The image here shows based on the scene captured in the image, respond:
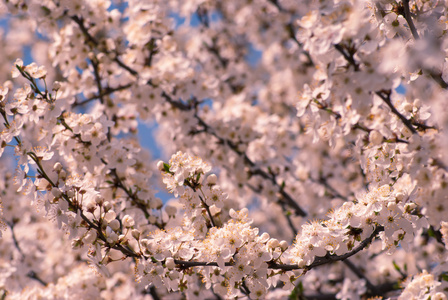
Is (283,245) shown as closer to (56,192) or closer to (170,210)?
(170,210)

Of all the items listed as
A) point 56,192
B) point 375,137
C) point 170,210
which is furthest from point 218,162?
point 375,137

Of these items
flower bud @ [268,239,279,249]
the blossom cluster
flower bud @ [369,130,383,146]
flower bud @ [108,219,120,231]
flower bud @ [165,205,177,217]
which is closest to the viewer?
the blossom cluster

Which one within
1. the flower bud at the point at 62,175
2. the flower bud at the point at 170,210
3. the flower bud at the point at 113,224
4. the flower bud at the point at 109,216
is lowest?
the flower bud at the point at 113,224

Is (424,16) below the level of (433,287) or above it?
above

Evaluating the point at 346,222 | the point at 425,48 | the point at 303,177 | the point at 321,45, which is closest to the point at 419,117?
the point at 346,222

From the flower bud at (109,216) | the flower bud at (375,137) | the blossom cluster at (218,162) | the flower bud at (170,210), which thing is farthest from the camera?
the flower bud at (170,210)

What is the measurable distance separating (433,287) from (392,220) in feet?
2.73

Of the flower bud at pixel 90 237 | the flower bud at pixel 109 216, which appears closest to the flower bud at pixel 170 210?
the flower bud at pixel 109 216

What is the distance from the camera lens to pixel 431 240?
451 cm

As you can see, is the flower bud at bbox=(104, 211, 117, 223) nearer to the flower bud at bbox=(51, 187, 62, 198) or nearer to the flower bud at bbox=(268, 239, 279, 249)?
the flower bud at bbox=(51, 187, 62, 198)

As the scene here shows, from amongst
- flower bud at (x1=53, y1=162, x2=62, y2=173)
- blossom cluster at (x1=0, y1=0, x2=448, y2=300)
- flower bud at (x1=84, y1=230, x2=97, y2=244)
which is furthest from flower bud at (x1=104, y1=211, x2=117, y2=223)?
flower bud at (x1=53, y1=162, x2=62, y2=173)

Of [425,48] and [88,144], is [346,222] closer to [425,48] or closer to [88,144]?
[425,48]

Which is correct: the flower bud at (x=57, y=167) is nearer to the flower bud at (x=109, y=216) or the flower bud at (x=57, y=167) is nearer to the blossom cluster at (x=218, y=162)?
the blossom cluster at (x=218, y=162)

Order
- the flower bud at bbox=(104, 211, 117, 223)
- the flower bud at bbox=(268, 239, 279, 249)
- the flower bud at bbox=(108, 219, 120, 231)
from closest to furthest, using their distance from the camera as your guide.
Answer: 1. the flower bud at bbox=(268, 239, 279, 249)
2. the flower bud at bbox=(108, 219, 120, 231)
3. the flower bud at bbox=(104, 211, 117, 223)
